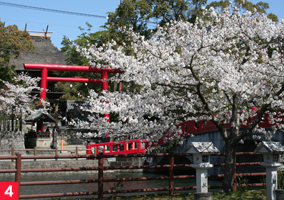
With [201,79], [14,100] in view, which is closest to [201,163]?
[201,79]

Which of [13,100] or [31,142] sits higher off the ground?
[13,100]

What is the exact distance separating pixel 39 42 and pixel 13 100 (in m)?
25.8

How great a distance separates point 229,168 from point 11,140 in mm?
20363

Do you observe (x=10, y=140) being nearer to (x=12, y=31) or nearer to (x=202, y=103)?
(x=12, y=31)

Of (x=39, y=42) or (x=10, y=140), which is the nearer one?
(x=10, y=140)

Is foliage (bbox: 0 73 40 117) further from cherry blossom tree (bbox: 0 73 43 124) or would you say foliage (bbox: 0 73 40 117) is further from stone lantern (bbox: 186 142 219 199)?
stone lantern (bbox: 186 142 219 199)

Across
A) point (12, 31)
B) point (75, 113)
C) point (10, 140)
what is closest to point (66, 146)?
point (10, 140)

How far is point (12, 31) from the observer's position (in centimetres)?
3294

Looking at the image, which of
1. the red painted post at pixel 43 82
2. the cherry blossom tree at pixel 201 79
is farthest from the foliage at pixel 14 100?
the cherry blossom tree at pixel 201 79

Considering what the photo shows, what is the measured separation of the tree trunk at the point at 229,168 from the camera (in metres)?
8.00

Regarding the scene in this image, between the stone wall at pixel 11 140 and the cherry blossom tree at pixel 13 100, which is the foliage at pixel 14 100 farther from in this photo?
the stone wall at pixel 11 140

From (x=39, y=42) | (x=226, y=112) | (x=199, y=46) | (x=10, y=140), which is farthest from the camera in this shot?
(x=39, y=42)

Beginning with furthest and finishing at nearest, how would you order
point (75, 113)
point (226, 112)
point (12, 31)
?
point (75, 113) < point (12, 31) < point (226, 112)

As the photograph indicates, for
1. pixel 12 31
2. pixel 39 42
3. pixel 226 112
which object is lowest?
pixel 226 112
